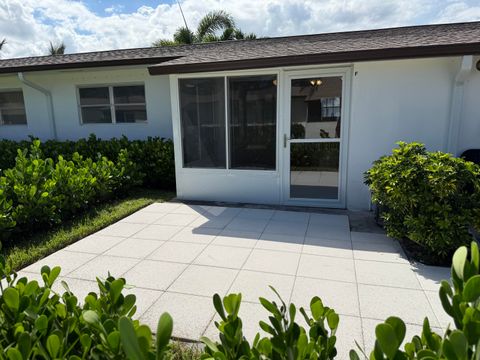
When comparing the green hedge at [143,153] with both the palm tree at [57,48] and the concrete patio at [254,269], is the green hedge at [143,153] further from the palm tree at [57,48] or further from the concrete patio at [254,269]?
the palm tree at [57,48]

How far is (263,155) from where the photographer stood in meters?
5.96

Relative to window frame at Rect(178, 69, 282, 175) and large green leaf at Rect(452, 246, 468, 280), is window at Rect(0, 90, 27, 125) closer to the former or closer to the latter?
window frame at Rect(178, 69, 282, 175)

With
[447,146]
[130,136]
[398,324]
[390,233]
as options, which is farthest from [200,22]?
[398,324]

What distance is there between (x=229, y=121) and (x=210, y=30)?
13.8m

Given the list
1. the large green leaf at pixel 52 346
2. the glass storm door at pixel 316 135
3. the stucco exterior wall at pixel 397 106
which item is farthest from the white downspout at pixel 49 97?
the large green leaf at pixel 52 346

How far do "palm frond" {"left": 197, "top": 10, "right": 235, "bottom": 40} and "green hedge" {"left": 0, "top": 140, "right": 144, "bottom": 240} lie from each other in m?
13.8

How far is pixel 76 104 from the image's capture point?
8766 millimetres

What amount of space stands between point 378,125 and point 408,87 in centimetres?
70

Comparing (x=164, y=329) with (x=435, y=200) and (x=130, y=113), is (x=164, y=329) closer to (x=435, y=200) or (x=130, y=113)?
(x=435, y=200)

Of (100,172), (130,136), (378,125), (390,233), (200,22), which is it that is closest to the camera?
(390,233)

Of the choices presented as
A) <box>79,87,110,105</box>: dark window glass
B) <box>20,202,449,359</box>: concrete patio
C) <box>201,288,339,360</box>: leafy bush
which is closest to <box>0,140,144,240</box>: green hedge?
<box>20,202,449,359</box>: concrete patio

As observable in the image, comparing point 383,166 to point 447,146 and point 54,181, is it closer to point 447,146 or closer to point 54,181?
point 447,146

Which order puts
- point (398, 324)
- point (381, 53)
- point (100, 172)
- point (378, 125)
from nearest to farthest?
point (398, 324)
point (381, 53)
point (378, 125)
point (100, 172)

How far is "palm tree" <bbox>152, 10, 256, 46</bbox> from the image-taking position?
17531 mm
